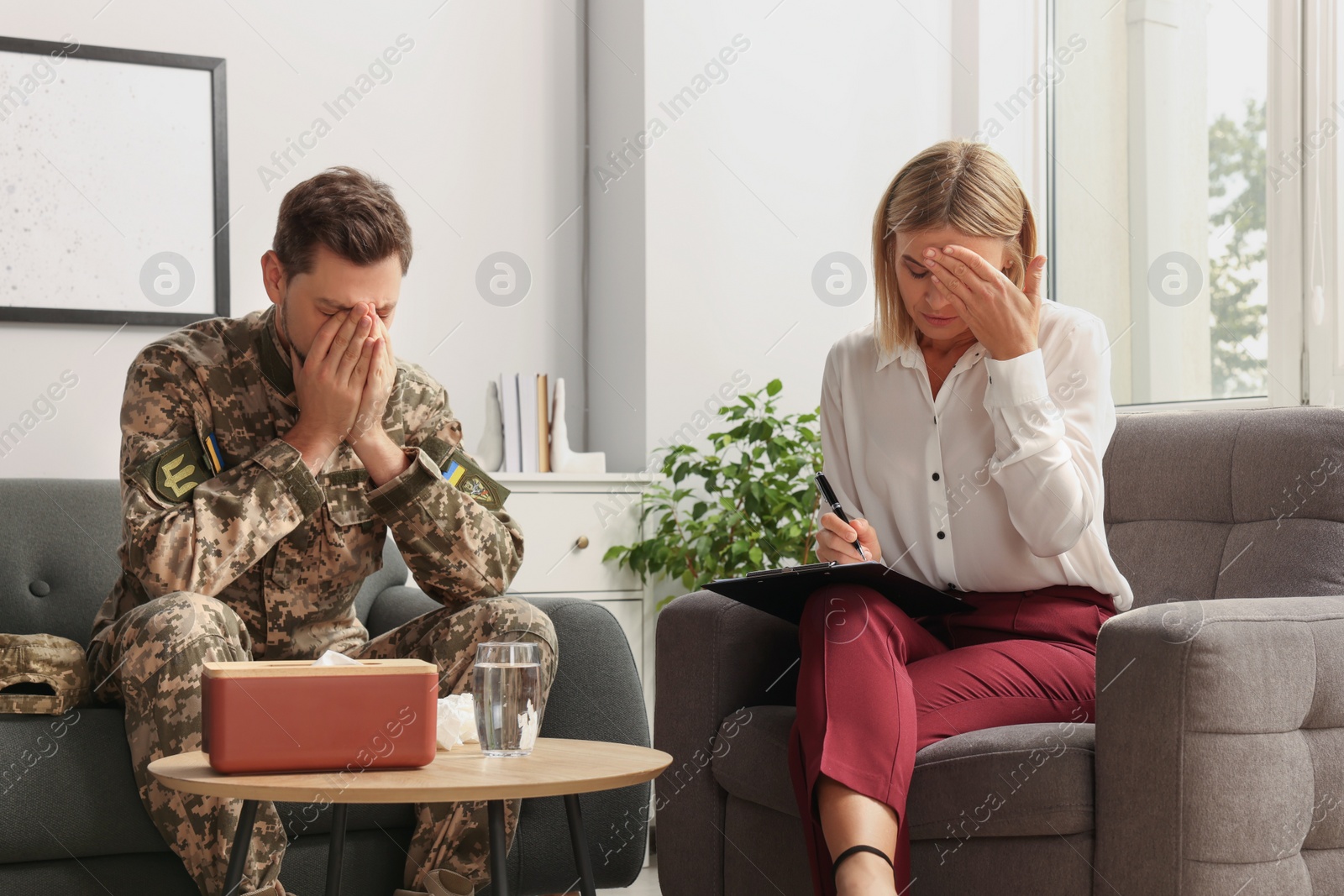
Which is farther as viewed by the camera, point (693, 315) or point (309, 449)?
point (693, 315)

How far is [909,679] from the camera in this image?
1480mm

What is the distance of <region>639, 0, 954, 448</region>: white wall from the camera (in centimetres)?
326

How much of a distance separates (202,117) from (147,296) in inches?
17.7

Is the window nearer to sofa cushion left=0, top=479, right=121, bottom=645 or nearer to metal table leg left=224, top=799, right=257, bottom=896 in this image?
metal table leg left=224, top=799, right=257, bottom=896

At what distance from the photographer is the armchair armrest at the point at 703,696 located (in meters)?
1.81

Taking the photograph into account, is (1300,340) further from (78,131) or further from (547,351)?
(78,131)

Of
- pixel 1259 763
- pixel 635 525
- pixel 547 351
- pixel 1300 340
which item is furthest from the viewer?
pixel 547 351

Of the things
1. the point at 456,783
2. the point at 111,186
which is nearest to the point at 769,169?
the point at 111,186

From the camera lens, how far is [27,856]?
1.63 metres

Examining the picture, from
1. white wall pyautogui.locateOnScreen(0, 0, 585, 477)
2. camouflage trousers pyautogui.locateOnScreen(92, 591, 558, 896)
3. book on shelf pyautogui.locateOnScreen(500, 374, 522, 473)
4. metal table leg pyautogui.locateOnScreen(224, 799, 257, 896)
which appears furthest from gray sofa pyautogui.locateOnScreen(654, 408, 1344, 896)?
white wall pyautogui.locateOnScreen(0, 0, 585, 477)

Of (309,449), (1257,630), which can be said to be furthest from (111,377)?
(1257,630)

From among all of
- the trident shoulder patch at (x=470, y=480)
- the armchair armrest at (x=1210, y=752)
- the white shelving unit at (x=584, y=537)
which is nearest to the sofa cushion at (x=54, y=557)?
the trident shoulder patch at (x=470, y=480)

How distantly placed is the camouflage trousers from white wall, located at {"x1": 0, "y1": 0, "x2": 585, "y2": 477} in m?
1.26

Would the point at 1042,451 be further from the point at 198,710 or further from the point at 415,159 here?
the point at 415,159
